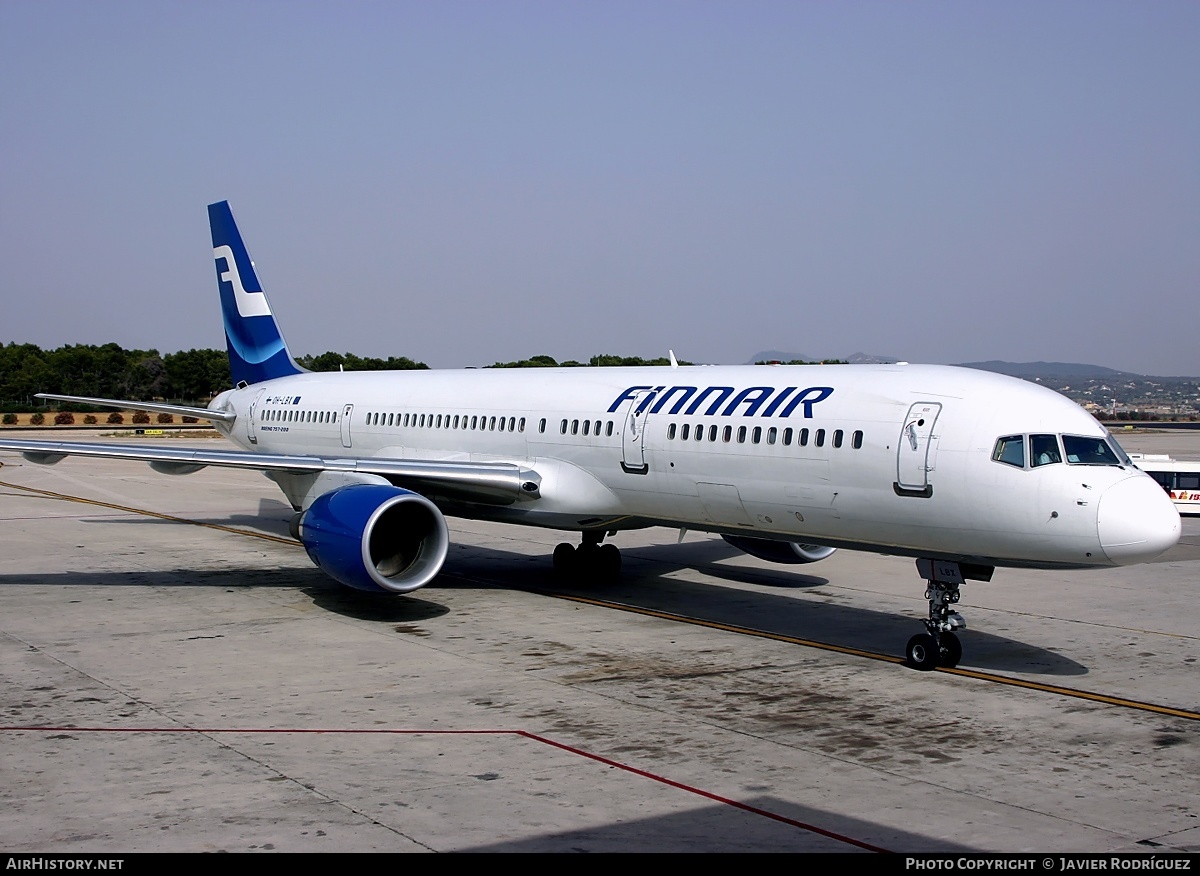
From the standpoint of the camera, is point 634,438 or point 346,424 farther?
point 346,424

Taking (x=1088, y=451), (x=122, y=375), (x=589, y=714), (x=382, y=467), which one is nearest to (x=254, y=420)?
(x=382, y=467)

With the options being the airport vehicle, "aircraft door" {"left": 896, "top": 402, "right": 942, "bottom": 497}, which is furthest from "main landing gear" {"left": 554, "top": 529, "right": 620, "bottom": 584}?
the airport vehicle

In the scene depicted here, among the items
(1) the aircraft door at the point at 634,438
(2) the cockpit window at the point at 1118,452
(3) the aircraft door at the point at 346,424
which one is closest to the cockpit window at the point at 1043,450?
(2) the cockpit window at the point at 1118,452

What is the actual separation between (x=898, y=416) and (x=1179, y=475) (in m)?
23.4

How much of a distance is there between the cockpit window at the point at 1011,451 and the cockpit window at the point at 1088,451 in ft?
1.50

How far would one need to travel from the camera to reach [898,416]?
13875 mm

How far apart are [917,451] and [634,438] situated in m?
4.74

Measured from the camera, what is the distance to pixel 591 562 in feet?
67.1

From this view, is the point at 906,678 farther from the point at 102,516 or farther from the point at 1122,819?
the point at 102,516

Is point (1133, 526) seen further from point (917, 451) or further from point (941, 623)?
point (941, 623)

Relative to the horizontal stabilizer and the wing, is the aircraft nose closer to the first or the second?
the wing

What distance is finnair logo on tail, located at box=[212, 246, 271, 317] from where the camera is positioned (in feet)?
91.8

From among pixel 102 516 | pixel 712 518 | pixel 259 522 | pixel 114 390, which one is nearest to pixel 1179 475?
pixel 712 518
